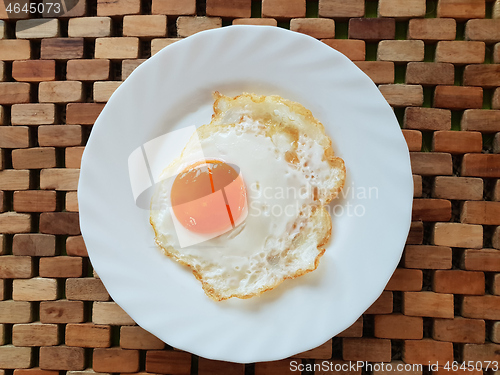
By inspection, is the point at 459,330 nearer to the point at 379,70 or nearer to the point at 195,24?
the point at 379,70

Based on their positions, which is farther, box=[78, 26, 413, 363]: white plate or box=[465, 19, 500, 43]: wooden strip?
box=[465, 19, 500, 43]: wooden strip

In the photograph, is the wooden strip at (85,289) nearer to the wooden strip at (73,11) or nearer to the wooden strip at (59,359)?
the wooden strip at (59,359)

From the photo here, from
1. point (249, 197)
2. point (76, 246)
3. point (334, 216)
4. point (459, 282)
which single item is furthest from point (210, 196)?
point (459, 282)

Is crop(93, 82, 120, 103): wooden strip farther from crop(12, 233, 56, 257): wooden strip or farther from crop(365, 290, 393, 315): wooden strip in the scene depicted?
crop(365, 290, 393, 315): wooden strip

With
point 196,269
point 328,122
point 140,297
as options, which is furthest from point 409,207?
point 140,297

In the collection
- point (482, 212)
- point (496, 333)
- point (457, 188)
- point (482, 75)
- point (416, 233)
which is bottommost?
point (496, 333)

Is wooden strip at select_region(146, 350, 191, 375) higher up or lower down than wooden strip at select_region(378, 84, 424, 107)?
lower down

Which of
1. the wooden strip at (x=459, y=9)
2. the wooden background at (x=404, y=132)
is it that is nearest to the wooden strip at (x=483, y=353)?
the wooden background at (x=404, y=132)

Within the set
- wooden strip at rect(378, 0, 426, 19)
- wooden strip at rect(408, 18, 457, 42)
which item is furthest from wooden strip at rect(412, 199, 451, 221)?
wooden strip at rect(378, 0, 426, 19)
